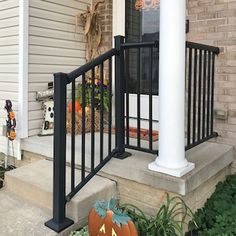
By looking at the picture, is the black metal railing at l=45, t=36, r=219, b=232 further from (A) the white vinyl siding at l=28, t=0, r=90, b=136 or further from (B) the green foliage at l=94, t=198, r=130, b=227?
(A) the white vinyl siding at l=28, t=0, r=90, b=136

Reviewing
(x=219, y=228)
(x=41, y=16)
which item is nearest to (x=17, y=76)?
(x=41, y=16)

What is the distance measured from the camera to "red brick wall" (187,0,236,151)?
9.62 ft

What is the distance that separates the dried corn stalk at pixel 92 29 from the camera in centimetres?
379

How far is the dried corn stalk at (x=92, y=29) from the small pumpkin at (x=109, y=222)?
235cm

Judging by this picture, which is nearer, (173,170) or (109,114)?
(173,170)

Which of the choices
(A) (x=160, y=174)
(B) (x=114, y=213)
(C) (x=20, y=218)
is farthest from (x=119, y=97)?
(C) (x=20, y=218)

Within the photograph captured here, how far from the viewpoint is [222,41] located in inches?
117

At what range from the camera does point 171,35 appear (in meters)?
2.17

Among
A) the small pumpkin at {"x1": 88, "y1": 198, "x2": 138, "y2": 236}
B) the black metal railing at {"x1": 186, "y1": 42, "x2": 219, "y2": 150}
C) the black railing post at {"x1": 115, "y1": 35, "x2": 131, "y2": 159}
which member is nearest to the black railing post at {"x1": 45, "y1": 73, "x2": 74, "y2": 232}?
the small pumpkin at {"x1": 88, "y1": 198, "x2": 138, "y2": 236}

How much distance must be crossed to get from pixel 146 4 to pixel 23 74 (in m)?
1.50

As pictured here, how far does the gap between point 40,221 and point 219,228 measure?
1198 mm

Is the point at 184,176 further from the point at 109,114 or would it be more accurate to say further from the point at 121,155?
the point at 109,114

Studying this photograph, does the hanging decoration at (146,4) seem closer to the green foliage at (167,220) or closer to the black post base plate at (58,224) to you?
the green foliage at (167,220)

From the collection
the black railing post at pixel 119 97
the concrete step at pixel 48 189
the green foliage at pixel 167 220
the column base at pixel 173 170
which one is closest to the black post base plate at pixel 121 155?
the black railing post at pixel 119 97
